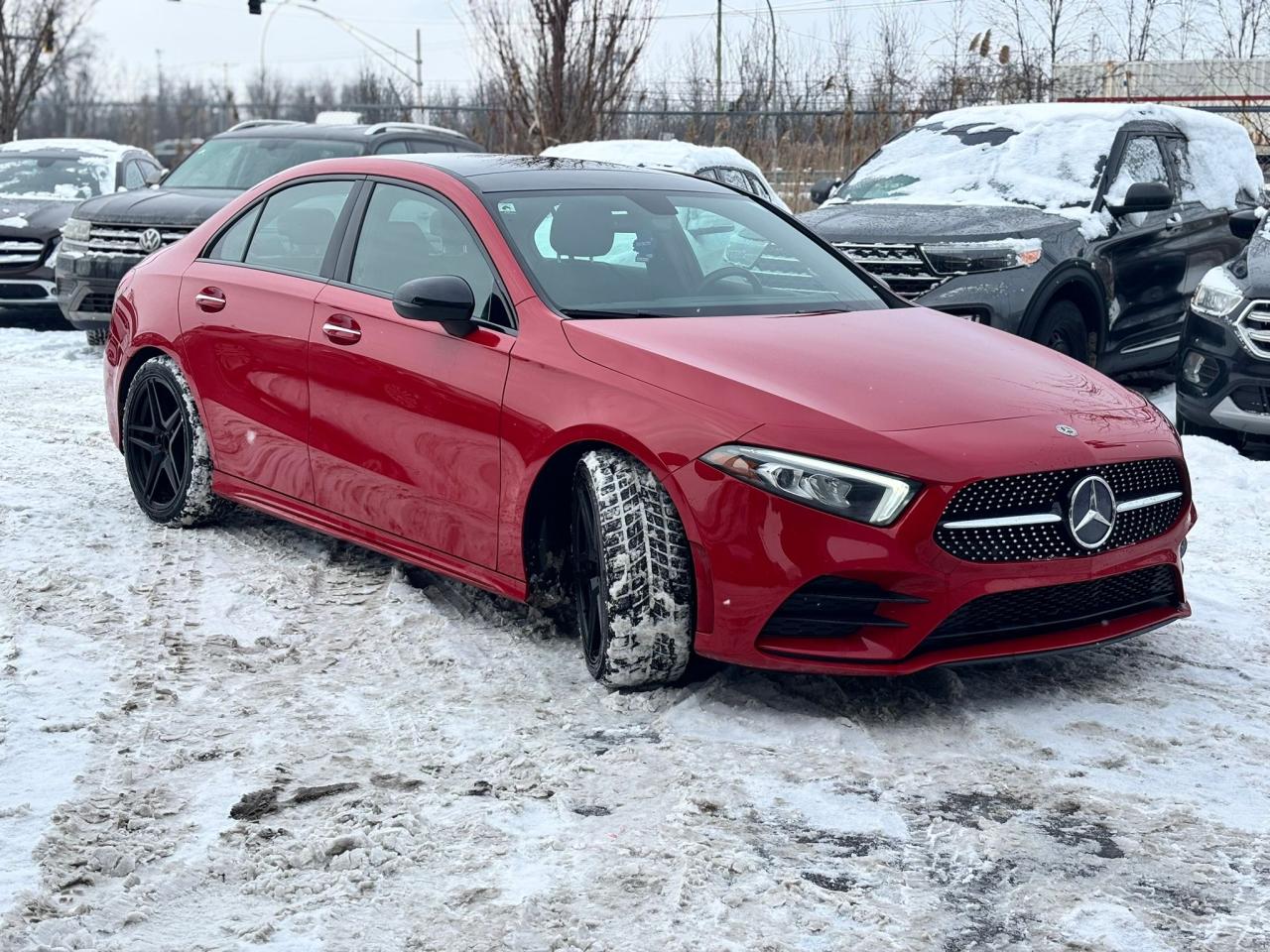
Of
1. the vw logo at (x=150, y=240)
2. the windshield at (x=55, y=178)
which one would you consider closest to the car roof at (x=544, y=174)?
the vw logo at (x=150, y=240)

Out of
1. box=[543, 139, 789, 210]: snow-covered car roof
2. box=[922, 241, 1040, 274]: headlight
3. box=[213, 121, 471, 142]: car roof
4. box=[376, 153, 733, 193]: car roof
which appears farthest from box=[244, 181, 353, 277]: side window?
box=[213, 121, 471, 142]: car roof

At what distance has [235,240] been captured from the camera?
6.35 metres

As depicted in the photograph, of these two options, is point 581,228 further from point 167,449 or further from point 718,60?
point 718,60

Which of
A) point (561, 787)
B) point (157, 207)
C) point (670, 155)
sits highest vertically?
point (670, 155)

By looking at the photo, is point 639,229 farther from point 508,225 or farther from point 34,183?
point 34,183

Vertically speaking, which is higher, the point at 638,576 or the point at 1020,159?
the point at 1020,159

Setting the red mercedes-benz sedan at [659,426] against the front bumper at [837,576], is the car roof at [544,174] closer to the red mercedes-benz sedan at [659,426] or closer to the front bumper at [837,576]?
the red mercedes-benz sedan at [659,426]

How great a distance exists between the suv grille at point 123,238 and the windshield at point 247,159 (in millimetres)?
857

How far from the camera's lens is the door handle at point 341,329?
5.38 m

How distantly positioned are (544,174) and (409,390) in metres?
1.03

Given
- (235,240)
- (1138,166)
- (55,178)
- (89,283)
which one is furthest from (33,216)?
(1138,166)

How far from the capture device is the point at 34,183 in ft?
48.6

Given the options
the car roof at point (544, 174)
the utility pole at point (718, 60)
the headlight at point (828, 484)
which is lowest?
the headlight at point (828, 484)

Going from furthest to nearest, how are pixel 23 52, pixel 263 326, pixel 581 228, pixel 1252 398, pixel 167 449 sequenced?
pixel 23 52 → pixel 1252 398 → pixel 167 449 → pixel 263 326 → pixel 581 228
